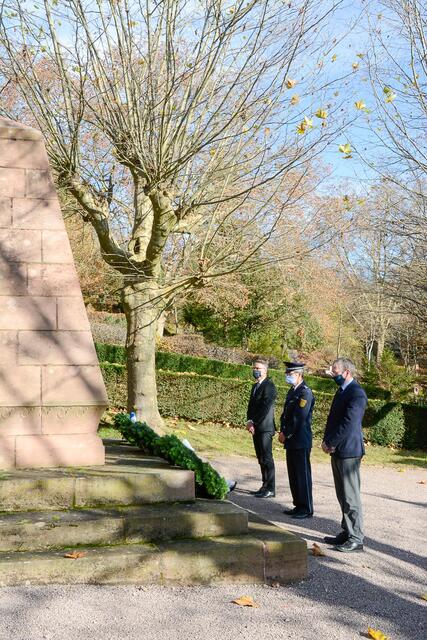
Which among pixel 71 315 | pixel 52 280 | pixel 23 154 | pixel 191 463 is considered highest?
pixel 23 154

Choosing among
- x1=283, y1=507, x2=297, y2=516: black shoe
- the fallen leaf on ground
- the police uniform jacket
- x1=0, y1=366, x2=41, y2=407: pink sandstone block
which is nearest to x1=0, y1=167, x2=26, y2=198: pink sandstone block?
x1=0, y1=366, x2=41, y2=407: pink sandstone block

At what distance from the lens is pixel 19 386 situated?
581cm

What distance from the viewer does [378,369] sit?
79.8 ft

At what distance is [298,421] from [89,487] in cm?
297

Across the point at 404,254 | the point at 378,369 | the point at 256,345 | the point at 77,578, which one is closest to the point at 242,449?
the point at 404,254

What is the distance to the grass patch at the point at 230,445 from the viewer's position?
13.5 meters

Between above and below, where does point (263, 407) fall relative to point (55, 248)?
below

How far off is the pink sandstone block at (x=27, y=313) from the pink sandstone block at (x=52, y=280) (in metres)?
0.08

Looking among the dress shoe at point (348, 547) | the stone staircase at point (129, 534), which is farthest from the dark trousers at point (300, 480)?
the stone staircase at point (129, 534)

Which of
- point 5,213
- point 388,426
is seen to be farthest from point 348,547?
point 388,426

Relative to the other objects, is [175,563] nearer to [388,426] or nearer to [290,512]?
[290,512]

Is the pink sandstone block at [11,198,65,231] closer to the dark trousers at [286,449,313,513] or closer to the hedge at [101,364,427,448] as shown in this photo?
the dark trousers at [286,449,313,513]

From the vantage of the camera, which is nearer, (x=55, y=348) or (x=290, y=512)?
(x=55, y=348)

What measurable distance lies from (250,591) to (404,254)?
1563cm
